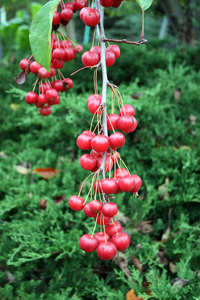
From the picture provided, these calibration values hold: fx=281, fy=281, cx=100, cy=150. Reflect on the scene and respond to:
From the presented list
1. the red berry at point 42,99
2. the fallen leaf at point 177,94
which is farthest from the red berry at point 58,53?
the fallen leaf at point 177,94

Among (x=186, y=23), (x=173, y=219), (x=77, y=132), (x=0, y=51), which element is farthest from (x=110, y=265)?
(x=186, y=23)

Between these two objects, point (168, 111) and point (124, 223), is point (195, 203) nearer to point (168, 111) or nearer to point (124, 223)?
point (124, 223)

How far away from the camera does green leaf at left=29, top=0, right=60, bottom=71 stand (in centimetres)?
58

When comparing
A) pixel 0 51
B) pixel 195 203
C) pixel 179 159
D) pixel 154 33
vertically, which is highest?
pixel 154 33

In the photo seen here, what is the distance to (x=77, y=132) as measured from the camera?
2.00 metres

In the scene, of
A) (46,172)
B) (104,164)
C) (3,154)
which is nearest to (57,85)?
(104,164)

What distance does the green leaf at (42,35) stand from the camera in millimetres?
577

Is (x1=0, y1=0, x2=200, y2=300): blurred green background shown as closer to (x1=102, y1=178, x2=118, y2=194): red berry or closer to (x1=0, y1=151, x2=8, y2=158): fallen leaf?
(x1=0, y1=151, x2=8, y2=158): fallen leaf

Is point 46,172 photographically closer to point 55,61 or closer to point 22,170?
point 22,170

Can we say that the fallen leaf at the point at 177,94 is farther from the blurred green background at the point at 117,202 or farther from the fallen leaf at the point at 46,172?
the fallen leaf at the point at 46,172

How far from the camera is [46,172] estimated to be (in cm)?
201

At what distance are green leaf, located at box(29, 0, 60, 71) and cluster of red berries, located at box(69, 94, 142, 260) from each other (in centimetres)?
14

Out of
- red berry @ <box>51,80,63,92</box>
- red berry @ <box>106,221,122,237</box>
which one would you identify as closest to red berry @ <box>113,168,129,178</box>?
red berry @ <box>106,221,122,237</box>

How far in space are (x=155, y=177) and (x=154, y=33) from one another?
9.15 metres
